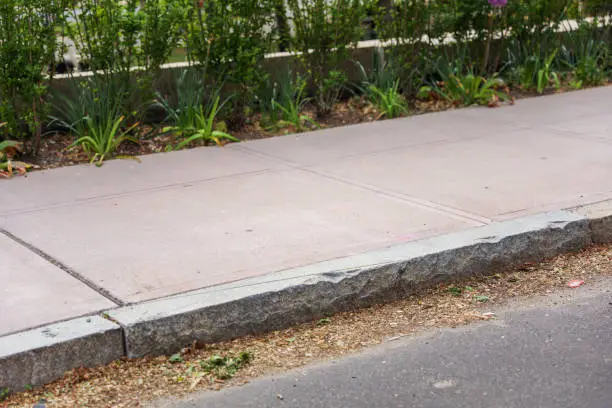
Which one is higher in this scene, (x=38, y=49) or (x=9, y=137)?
(x=38, y=49)

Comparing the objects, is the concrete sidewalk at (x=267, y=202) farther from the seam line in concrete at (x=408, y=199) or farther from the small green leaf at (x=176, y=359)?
the small green leaf at (x=176, y=359)

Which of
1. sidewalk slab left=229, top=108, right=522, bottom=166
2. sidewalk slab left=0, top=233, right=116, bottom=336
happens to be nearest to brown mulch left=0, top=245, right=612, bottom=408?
sidewalk slab left=0, top=233, right=116, bottom=336

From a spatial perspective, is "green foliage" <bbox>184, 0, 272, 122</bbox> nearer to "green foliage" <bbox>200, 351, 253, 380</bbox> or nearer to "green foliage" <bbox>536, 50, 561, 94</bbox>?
"green foliage" <bbox>536, 50, 561, 94</bbox>

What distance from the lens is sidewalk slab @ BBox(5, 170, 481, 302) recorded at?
4.79 metres

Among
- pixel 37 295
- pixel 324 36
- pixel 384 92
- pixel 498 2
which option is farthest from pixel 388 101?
pixel 37 295

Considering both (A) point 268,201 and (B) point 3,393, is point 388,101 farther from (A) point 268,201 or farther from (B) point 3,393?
(B) point 3,393

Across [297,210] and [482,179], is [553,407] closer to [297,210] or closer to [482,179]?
[297,210]

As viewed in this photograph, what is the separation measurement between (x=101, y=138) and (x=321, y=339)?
12.1ft

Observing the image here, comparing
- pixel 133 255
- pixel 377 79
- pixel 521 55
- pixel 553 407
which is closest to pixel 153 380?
pixel 133 255

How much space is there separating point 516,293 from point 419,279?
483 millimetres

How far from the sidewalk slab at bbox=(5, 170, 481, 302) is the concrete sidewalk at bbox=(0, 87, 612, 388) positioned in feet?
0.04

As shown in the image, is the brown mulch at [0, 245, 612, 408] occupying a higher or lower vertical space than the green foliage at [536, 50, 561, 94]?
lower

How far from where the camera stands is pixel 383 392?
3775mm

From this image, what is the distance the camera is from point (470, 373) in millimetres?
3926
